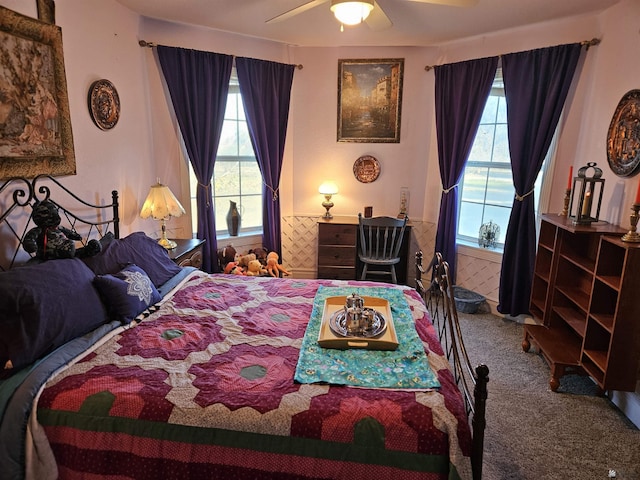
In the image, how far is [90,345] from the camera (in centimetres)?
184

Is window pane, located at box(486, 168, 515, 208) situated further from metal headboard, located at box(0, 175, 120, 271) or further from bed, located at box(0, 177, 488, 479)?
metal headboard, located at box(0, 175, 120, 271)

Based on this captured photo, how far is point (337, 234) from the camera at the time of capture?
4.22 m

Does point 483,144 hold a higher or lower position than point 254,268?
higher

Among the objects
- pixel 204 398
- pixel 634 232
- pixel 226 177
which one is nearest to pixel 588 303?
pixel 634 232

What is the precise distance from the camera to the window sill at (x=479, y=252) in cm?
385

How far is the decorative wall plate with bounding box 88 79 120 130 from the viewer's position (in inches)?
108

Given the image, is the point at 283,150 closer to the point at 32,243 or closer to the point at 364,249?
the point at 364,249

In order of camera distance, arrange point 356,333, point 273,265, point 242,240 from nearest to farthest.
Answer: point 356,333
point 273,265
point 242,240

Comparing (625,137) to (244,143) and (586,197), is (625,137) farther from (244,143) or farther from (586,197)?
(244,143)

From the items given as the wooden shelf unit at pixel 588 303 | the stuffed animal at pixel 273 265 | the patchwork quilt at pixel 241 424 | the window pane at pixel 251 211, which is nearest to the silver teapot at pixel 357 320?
the patchwork quilt at pixel 241 424

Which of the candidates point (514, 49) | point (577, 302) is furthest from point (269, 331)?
point (514, 49)

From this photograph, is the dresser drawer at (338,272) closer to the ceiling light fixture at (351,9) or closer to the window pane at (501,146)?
the window pane at (501,146)

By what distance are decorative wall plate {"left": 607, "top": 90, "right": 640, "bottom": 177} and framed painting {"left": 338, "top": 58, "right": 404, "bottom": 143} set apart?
1972 mm

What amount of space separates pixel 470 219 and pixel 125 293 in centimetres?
333
